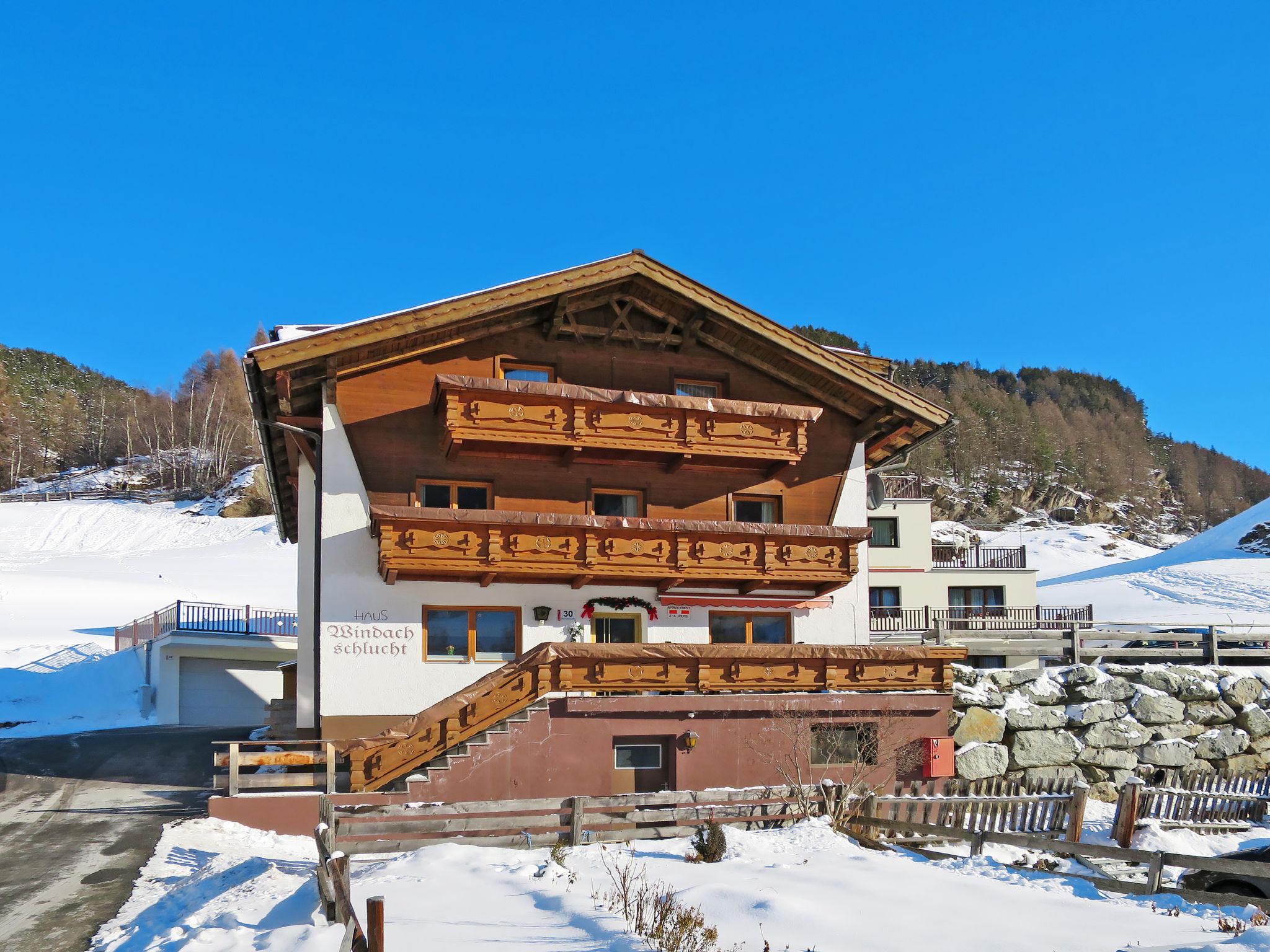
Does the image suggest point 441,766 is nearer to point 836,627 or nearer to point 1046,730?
point 836,627

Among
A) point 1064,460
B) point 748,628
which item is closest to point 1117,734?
point 748,628

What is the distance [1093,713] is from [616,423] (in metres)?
13.2

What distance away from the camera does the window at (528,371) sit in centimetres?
2305

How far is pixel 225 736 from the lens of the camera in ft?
94.8

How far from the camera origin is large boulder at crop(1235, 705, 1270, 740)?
26.0 m

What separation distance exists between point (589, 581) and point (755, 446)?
4570 millimetres

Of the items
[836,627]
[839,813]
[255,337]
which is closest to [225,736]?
[836,627]

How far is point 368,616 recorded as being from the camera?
21.0 m

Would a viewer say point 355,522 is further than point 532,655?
Yes

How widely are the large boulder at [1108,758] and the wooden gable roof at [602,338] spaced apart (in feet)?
27.0

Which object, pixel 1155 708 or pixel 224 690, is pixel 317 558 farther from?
pixel 1155 708

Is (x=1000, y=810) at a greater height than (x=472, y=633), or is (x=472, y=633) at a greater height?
(x=472, y=633)

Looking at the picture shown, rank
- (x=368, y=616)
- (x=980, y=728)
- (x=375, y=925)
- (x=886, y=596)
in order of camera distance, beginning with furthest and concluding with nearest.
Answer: (x=886, y=596), (x=980, y=728), (x=368, y=616), (x=375, y=925)

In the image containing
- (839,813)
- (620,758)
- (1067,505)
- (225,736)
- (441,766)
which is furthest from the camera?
(1067,505)
